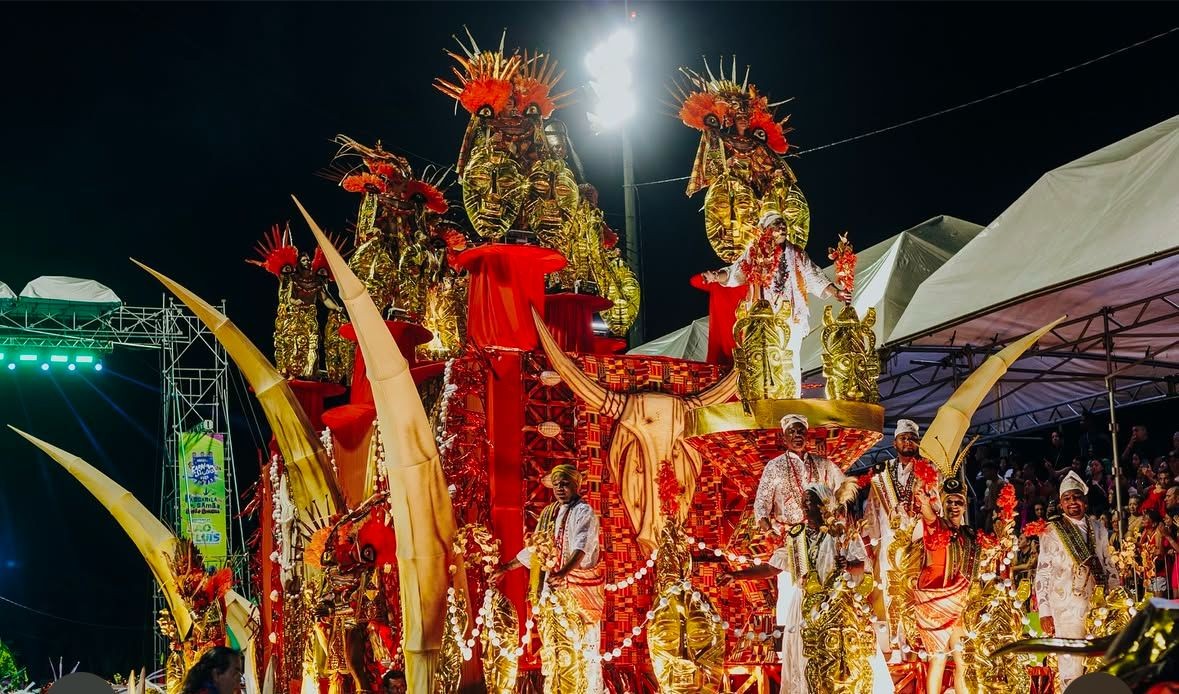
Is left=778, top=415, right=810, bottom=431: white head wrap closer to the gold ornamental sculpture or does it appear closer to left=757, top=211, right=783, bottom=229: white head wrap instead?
the gold ornamental sculpture

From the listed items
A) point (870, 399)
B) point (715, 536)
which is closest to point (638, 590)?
point (715, 536)

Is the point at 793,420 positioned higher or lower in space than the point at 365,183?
lower

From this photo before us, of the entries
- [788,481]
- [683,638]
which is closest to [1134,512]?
[788,481]

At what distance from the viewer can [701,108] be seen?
31.6ft

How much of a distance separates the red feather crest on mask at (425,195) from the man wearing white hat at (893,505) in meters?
5.22

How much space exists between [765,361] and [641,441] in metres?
1.36

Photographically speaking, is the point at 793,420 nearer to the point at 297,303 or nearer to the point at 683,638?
the point at 683,638

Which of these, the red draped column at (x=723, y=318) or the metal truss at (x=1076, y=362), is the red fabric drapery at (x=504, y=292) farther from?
the metal truss at (x=1076, y=362)

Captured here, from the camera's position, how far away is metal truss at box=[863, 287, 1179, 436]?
→ 1220cm

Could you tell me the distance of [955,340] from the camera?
13102 millimetres

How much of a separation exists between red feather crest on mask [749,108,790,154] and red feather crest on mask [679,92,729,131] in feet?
0.77

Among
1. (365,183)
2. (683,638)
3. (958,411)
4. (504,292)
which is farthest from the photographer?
(365,183)

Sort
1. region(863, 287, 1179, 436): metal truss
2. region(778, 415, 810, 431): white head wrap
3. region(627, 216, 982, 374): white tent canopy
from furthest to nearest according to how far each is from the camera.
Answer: region(627, 216, 982, 374): white tent canopy < region(863, 287, 1179, 436): metal truss < region(778, 415, 810, 431): white head wrap

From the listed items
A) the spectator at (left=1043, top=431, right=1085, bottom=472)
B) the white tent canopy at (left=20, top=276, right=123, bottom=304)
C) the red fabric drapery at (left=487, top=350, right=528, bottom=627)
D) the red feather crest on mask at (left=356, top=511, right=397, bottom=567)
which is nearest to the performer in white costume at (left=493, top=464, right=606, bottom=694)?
the red fabric drapery at (left=487, top=350, right=528, bottom=627)
